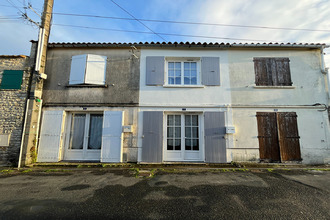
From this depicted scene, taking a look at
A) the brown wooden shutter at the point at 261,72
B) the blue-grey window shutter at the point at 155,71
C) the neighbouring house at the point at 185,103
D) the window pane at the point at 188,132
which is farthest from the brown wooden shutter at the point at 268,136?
the blue-grey window shutter at the point at 155,71

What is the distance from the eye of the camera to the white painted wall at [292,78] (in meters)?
6.09

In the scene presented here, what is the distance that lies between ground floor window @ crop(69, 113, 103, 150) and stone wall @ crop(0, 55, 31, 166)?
1.84 metres

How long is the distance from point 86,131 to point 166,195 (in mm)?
4531

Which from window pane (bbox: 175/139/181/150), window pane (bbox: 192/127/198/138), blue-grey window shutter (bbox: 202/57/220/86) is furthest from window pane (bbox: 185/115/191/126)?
blue-grey window shutter (bbox: 202/57/220/86)

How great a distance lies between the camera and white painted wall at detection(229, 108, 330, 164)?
18.9 ft

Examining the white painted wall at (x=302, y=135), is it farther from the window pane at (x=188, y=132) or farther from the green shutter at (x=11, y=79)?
the green shutter at (x=11, y=79)

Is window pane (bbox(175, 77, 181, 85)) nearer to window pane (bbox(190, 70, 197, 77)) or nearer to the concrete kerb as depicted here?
window pane (bbox(190, 70, 197, 77))

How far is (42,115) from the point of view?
6039 mm

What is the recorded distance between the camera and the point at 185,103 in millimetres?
6113

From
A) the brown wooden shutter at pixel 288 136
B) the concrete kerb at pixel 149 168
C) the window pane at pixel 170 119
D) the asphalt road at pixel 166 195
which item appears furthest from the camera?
the window pane at pixel 170 119

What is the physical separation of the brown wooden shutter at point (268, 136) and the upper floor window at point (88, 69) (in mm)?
6975

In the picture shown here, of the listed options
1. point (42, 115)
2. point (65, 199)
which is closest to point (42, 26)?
point (42, 115)

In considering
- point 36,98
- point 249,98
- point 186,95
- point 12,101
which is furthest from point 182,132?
point 12,101

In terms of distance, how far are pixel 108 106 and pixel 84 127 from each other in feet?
4.64
